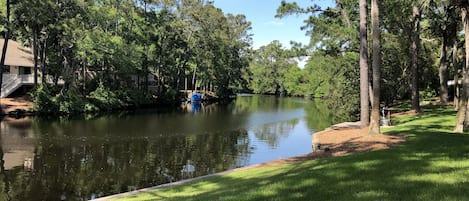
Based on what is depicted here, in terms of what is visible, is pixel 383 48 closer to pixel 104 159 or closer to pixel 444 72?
pixel 444 72

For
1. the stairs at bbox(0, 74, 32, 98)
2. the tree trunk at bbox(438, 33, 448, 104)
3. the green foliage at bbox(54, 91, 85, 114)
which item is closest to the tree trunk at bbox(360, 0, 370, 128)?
the tree trunk at bbox(438, 33, 448, 104)

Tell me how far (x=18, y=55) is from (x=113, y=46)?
11.8 metres

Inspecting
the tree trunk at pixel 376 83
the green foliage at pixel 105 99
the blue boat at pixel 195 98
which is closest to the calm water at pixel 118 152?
the tree trunk at pixel 376 83

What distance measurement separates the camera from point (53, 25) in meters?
36.2

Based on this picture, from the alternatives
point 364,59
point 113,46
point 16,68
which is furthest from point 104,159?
point 16,68

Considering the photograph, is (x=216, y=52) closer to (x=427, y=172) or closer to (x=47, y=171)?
(x=47, y=171)

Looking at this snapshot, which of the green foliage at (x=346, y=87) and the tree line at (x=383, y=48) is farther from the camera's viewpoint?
the green foliage at (x=346, y=87)

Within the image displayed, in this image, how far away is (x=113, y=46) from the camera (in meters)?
40.4

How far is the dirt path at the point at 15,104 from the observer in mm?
34219

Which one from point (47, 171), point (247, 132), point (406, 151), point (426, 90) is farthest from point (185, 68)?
point (406, 151)

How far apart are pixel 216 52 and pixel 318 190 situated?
59.3 m

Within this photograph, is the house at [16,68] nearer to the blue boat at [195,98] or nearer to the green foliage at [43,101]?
the green foliage at [43,101]

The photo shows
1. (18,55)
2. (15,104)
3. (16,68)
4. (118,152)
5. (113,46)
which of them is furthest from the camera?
(18,55)

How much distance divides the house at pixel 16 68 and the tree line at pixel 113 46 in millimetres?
1818
